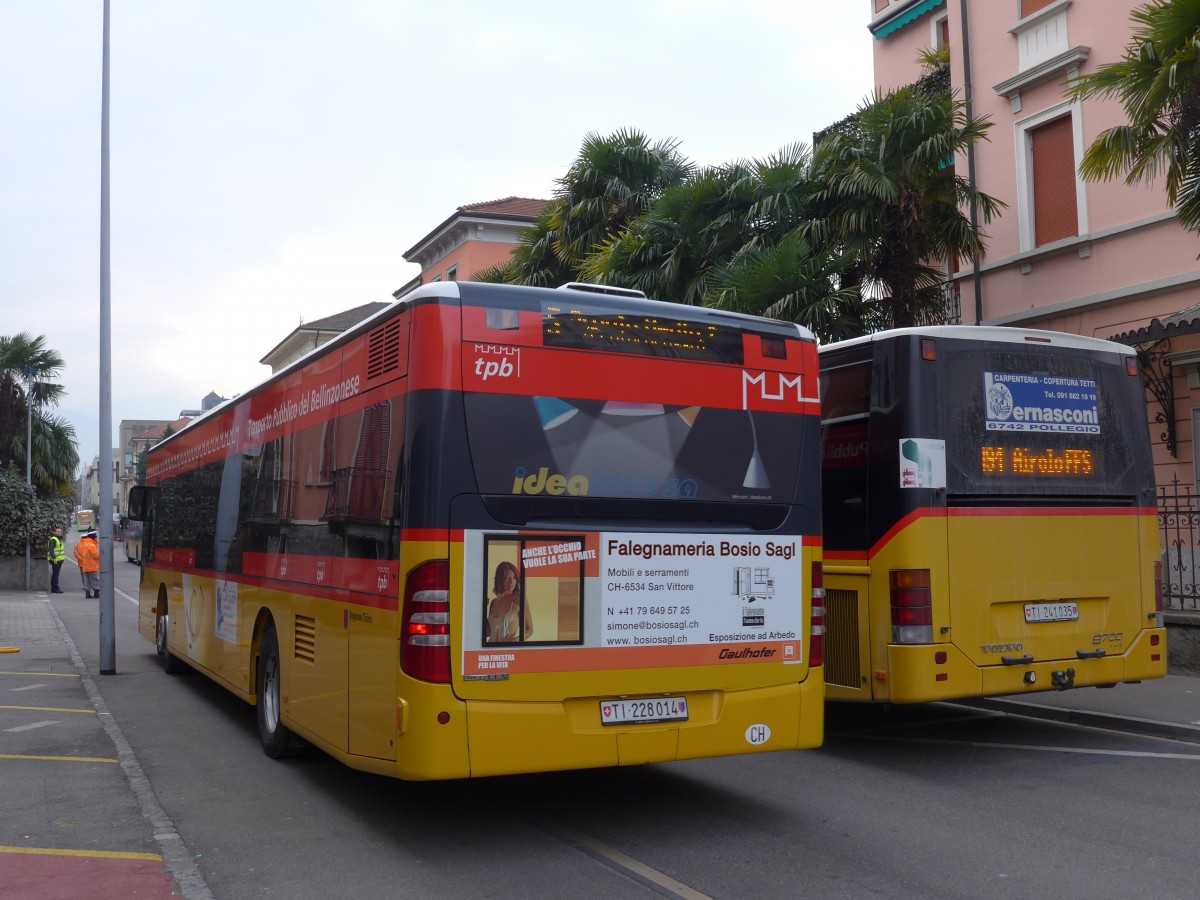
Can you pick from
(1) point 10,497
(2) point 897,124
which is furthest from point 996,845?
(1) point 10,497

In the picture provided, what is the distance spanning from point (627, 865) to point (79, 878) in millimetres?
2601

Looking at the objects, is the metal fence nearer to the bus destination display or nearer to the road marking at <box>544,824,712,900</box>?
the bus destination display

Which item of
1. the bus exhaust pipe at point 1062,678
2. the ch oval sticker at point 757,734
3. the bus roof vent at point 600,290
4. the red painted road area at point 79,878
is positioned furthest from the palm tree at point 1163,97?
the red painted road area at point 79,878

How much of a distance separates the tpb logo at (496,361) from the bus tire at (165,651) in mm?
9374

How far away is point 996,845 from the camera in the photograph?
614 centimetres

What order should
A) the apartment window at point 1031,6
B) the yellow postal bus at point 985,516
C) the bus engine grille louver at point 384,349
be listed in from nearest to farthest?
the bus engine grille louver at point 384,349 → the yellow postal bus at point 985,516 → the apartment window at point 1031,6

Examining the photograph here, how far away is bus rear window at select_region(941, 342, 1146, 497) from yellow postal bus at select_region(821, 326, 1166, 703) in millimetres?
14

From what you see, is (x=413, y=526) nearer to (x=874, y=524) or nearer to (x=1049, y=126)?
(x=874, y=524)

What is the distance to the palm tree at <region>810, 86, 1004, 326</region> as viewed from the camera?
1532cm

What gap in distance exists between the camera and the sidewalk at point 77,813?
215 inches

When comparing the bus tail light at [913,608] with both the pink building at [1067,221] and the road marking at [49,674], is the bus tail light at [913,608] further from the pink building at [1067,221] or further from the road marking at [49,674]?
the road marking at [49,674]

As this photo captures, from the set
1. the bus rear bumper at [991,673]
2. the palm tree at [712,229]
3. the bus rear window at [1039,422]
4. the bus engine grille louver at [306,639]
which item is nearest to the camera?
the bus engine grille louver at [306,639]

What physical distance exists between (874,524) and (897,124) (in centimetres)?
882

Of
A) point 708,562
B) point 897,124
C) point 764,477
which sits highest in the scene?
point 897,124
